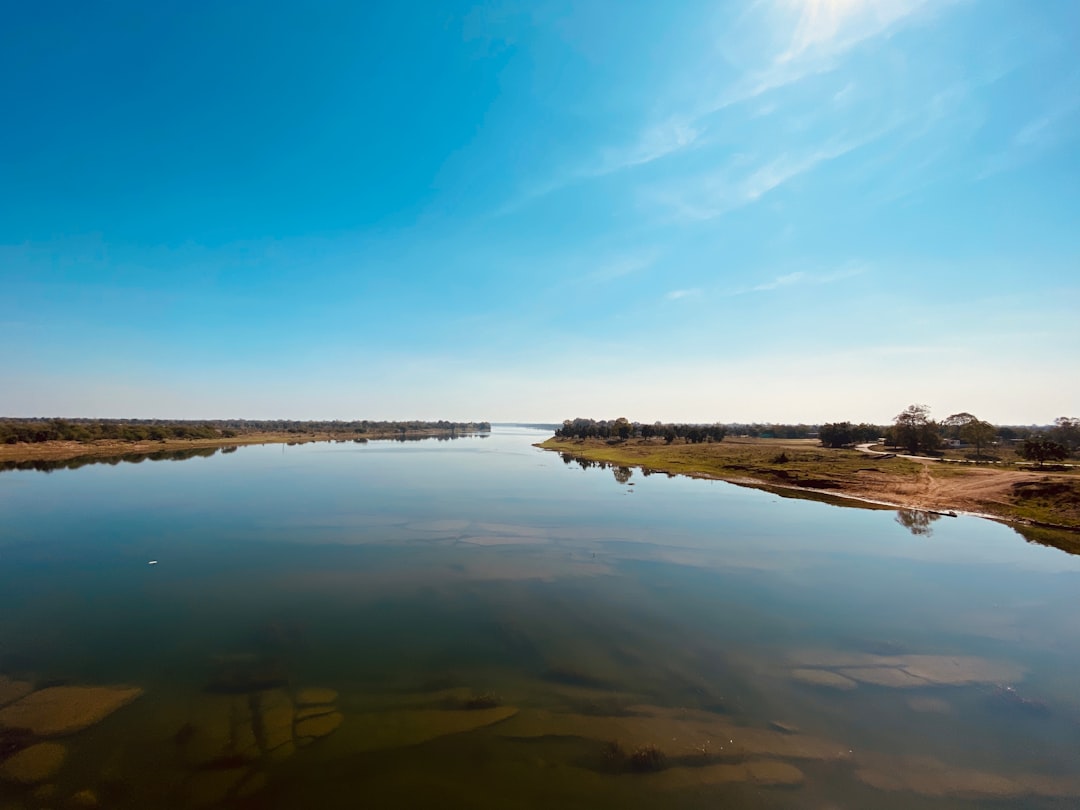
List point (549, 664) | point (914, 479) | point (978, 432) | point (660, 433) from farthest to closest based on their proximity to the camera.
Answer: point (660, 433), point (978, 432), point (914, 479), point (549, 664)

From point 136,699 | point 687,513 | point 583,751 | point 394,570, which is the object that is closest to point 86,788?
point 136,699

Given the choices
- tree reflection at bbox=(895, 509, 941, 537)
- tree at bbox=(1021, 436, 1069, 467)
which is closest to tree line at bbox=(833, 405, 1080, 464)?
tree at bbox=(1021, 436, 1069, 467)

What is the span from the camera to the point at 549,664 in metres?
13.7

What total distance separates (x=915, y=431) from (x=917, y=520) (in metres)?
61.4

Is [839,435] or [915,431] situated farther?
[839,435]

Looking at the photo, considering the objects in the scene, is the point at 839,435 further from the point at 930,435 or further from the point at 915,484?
the point at 915,484

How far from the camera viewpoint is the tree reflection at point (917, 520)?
3267 cm

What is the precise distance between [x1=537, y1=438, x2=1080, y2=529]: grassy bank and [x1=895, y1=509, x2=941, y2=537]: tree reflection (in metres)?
1.90

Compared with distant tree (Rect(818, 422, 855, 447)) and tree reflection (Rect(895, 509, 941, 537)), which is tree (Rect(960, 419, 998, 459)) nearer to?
distant tree (Rect(818, 422, 855, 447))

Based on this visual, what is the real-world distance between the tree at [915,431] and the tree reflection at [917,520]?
55895 mm

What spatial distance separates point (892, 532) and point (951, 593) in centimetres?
1313

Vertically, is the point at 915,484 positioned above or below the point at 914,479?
below

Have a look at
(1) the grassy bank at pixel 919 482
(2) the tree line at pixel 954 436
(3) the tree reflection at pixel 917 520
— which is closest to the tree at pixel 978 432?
(2) the tree line at pixel 954 436

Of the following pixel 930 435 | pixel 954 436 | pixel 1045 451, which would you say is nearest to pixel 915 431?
pixel 930 435
